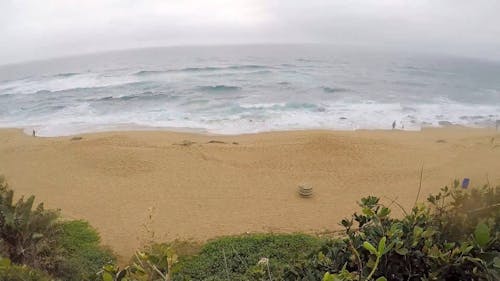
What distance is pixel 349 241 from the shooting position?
1730 millimetres

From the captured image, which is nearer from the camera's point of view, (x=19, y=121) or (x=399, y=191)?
(x=399, y=191)

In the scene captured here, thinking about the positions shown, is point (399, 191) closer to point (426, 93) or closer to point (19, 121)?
point (19, 121)

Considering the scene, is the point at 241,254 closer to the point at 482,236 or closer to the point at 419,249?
the point at 419,249

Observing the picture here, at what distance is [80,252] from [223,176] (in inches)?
230

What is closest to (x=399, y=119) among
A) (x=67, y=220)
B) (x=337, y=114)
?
(x=337, y=114)

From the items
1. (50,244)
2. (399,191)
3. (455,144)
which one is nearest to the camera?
(50,244)

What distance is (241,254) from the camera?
24.6ft

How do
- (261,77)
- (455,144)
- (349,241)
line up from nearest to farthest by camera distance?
1. (349,241)
2. (455,144)
3. (261,77)

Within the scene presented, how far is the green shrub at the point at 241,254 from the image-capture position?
22.2 feet

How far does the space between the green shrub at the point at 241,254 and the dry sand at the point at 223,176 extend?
863 millimetres

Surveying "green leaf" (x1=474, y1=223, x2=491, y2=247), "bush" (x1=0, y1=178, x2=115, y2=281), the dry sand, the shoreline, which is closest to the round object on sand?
the dry sand

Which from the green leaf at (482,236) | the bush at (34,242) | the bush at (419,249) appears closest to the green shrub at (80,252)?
the bush at (34,242)

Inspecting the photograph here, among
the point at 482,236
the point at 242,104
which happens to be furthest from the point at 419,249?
the point at 242,104

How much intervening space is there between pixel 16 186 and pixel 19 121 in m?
15.8
